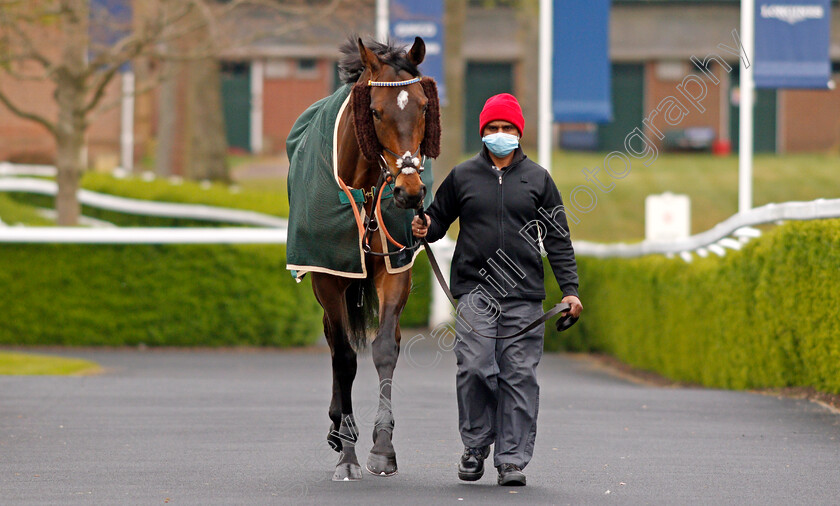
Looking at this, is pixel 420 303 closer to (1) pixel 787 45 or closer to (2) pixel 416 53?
(1) pixel 787 45

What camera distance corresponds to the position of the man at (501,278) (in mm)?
6531

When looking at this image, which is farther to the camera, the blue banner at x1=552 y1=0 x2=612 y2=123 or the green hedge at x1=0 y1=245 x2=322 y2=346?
the blue banner at x1=552 y1=0 x2=612 y2=123

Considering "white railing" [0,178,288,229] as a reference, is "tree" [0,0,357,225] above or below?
above

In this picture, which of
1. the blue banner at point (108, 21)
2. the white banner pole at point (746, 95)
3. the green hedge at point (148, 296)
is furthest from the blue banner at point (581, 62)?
the blue banner at point (108, 21)

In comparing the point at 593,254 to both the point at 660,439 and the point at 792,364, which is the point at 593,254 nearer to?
the point at 792,364

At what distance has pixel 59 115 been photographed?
19328 millimetres

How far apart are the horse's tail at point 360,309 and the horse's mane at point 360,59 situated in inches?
47.3

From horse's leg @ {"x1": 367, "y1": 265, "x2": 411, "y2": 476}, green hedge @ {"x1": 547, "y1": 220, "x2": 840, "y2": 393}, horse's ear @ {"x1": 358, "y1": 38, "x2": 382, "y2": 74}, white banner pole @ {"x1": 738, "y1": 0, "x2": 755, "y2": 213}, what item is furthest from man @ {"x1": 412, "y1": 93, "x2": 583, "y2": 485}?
white banner pole @ {"x1": 738, "y1": 0, "x2": 755, "y2": 213}

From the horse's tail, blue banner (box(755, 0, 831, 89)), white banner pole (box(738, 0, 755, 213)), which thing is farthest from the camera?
white banner pole (box(738, 0, 755, 213))

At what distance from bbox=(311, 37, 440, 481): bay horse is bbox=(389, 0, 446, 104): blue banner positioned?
1271 cm

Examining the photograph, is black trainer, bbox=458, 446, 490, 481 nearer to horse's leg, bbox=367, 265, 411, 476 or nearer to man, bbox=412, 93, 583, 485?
man, bbox=412, 93, 583, 485

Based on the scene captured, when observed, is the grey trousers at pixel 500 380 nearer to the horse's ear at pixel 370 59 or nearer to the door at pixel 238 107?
the horse's ear at pixel 370 59

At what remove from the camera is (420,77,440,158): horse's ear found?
6.55 metres

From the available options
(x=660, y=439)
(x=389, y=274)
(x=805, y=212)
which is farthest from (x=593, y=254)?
(x=389, y=274)
